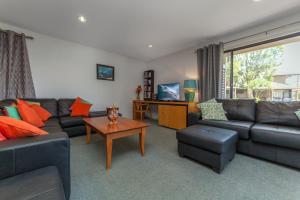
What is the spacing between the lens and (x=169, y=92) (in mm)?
4164

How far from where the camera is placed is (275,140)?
1.78 m

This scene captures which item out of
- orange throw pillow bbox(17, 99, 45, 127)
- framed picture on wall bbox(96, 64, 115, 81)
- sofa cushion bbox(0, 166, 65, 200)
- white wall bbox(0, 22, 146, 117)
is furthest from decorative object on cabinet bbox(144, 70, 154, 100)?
sofa cushion bbox(0, 166, 65, 200)

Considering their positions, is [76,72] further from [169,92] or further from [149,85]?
[169,92]

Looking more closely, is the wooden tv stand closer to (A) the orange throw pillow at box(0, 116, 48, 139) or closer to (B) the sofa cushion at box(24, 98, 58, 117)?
(B) the sofa cushion at box(24, 98, 58, 117)

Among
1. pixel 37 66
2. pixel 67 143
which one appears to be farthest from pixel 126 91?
pixel 67 143

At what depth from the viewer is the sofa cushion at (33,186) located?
0.66 m

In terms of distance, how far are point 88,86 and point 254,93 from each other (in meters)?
4.25

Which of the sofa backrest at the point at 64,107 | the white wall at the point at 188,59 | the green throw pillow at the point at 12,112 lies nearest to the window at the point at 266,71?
the white wall at the point at 188,59

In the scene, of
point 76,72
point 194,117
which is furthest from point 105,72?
point 194,117

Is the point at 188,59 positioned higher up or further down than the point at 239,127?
higher up

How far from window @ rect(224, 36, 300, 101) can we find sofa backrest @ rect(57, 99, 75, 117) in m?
3.84

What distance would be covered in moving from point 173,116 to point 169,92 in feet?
2.86

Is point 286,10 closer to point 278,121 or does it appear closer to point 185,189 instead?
point 278,121

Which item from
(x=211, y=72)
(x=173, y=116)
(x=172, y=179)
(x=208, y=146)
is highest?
(x=211, y=72)
